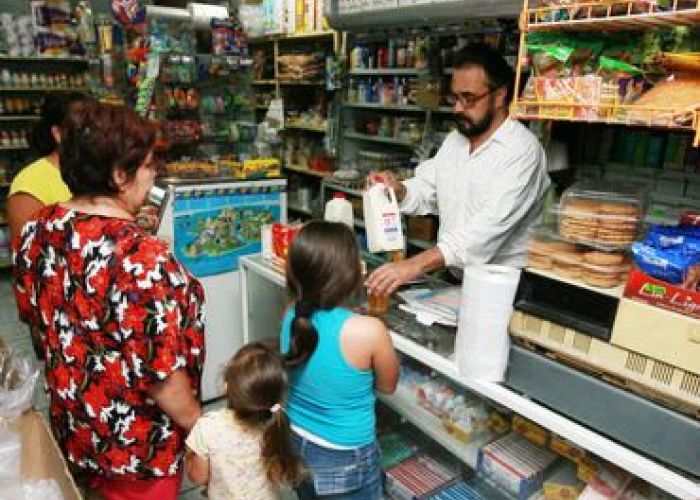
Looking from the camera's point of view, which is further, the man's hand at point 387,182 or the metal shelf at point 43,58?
the metal shelf at point 43,58

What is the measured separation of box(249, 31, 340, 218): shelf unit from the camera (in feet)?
18.1

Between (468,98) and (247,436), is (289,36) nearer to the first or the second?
(468,98)

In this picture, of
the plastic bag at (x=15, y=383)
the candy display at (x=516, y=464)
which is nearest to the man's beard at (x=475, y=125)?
the candy display at (x=516, y=464)

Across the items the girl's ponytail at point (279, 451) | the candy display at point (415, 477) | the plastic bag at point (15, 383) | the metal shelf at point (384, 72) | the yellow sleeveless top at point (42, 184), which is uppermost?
the metal shelf at point (384, 72)

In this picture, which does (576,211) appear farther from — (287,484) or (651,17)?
(287,484)

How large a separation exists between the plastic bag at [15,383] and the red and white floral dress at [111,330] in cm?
10

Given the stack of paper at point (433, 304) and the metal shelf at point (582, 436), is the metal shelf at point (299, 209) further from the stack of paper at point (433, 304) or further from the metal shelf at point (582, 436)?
the metal shelf at point (582, 436)

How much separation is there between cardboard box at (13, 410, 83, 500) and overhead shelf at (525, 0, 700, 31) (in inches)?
62.8

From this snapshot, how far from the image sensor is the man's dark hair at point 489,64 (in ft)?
6.67

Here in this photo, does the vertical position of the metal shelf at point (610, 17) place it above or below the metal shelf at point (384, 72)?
below

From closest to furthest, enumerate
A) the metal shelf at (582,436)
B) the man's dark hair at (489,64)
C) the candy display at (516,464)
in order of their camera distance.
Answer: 1. the metal shelf at (582,436)
2. the candy display at (516,464)
3. the man's dark hair at (489,64)

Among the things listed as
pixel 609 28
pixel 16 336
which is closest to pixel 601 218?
pixel 609 28

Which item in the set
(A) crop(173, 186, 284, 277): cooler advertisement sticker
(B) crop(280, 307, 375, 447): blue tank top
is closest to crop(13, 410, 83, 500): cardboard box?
(B) crop(280, 307, 375, 447): blue tank top

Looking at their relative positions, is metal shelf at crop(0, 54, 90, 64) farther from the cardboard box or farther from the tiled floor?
the cardboard box
